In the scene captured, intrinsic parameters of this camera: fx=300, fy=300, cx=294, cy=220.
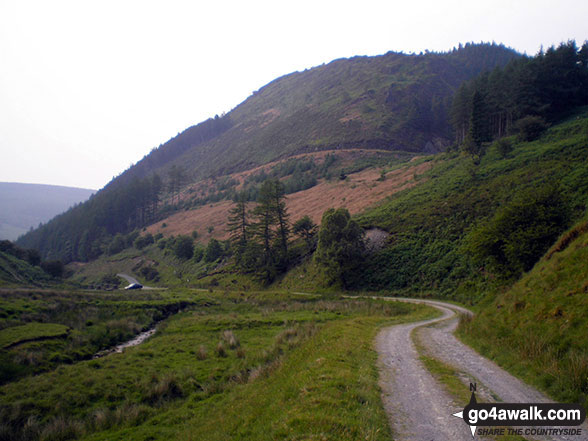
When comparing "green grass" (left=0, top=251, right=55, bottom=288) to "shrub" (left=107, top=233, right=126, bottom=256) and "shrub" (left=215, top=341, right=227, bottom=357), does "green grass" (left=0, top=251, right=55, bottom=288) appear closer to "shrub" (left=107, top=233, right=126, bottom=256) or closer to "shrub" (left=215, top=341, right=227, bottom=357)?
"shrub" (left=107, top=233, right=126, bottom=256)

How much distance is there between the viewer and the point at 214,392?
13.5m

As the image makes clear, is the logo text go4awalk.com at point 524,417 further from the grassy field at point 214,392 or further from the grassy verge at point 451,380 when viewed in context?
the grassy field at point 214,392

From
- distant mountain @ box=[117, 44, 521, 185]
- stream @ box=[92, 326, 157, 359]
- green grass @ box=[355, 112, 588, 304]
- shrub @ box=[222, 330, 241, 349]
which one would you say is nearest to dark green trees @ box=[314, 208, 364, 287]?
green grass @ box=[355, 112, 588, 304]

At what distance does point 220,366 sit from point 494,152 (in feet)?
184

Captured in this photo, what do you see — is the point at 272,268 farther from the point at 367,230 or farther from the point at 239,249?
the point at 367,230

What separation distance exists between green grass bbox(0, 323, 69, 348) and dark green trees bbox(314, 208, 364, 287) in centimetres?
2906

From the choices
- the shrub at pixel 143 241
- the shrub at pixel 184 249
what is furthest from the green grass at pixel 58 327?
the shrub at pixel 143 241

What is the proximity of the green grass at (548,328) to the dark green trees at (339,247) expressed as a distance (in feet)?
81.8

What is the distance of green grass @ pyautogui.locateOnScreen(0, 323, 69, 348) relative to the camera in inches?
691

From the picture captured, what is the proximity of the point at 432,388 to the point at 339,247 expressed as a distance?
32.0m

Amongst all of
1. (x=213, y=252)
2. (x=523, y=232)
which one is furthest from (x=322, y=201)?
(x=523, y=232)

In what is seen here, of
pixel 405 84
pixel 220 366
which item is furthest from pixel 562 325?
pixel 405 84

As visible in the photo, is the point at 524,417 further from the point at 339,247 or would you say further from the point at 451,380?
the point at 339,247

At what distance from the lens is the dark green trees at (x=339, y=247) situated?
40.6 metres
